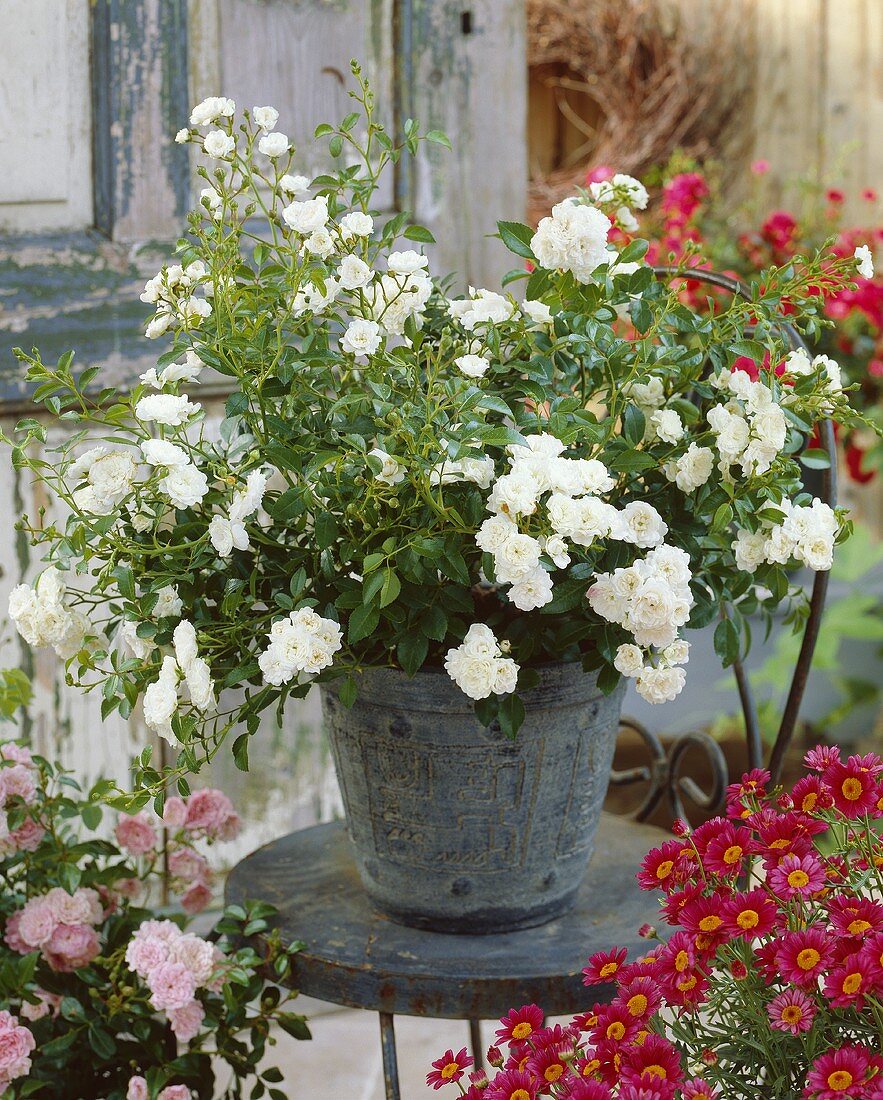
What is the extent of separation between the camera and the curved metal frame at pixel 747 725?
125 centimetres

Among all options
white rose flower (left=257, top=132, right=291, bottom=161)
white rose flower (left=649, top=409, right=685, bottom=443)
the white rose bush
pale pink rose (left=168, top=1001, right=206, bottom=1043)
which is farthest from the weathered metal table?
white rose flower (left=257, top=132, right=291, bottom=161)

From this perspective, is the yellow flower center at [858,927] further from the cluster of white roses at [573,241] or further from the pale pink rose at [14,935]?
the pale pink rose at [14,935]

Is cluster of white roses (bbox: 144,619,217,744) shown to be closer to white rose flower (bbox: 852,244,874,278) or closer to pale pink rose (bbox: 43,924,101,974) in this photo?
pale pink rose (bbox: 43,924,101,974)

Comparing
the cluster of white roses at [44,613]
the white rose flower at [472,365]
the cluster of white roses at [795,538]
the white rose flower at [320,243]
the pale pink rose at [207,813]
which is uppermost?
the white rose flower at [320,243]

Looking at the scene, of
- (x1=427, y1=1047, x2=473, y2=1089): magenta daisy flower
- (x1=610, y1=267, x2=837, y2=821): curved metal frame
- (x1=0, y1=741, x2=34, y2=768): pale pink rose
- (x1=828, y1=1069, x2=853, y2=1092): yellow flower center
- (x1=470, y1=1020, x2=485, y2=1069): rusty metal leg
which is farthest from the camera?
(x1=470, y1=1020, x2=485, y2=1069): rusty metal leg

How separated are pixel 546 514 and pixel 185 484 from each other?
26 cm

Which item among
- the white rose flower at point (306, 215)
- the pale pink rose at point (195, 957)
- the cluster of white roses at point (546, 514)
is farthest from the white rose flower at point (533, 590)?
the pale pink rose at point (195, 957)

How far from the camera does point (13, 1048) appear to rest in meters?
1.21

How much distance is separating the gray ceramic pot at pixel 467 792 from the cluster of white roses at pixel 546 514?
18 centimetres

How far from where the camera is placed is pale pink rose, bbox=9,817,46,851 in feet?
4.40

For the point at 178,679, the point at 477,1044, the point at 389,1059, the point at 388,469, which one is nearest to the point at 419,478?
the point at 388,469

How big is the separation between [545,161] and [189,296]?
2.97m

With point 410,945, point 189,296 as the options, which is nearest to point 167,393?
point 189,296

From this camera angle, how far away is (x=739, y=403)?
1.02 meters
